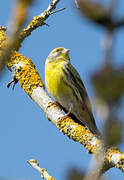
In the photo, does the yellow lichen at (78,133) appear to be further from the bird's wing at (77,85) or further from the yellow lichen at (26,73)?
the bird's wing at (77,85)

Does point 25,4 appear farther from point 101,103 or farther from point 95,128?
point 95,128

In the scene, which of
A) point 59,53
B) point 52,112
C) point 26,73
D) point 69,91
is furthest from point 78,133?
point 59,53

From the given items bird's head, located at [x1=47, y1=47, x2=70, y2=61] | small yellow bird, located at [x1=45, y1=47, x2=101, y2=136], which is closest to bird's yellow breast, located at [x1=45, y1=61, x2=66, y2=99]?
small yellow bird, located at [x1=45, y1=47, x2=101, y2=136]

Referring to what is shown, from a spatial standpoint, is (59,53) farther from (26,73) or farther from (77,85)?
(26,73)

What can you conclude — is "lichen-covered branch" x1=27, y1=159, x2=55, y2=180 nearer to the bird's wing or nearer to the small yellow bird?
the small yellow bird

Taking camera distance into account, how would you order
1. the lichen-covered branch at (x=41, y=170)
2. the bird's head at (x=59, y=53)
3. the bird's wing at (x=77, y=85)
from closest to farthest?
the lichen-covered branch at (x=41, y=170) → the bird's wing at (x=77, y=85) → the bird's head at (x=59, y=53)

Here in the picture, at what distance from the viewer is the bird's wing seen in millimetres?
6751

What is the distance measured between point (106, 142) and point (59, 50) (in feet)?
22.4

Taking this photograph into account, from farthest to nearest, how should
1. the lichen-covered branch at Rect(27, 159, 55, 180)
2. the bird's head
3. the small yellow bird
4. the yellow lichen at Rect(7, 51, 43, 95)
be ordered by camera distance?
the bird's head < the small yellow bird < the yellow lichen at Rect(7, 51, 43, 95) < the lichen-covered branch at Rect(27, 159, 55, 180)

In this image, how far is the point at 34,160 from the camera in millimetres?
3760

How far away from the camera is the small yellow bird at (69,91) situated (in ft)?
21.2

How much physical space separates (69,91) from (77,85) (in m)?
0.28

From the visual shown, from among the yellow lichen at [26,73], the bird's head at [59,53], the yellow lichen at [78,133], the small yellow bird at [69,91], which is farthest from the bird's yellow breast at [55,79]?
the yellow lichen at [78,133]

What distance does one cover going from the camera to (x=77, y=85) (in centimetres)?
684
